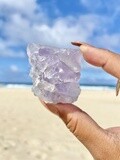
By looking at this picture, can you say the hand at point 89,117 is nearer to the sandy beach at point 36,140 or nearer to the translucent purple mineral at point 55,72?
the translucent purple mineral at point 55,72

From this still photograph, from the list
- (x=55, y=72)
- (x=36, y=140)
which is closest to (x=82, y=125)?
(x=55, y=72)

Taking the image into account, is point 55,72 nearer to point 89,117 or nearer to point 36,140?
point 89,117

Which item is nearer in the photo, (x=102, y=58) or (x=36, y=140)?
(x=102, y=58)

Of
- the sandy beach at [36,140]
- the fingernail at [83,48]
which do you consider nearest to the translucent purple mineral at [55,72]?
the fingernail at [83,48]

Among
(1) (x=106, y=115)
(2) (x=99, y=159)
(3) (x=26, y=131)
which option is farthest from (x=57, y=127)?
(2) (x=99, y=159)

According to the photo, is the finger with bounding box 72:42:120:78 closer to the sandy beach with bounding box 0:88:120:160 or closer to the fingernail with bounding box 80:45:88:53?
the fingernail with bounding box 80:45:88:53

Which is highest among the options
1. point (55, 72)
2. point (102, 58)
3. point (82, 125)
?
point (102, 58)

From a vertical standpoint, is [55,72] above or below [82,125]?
above
